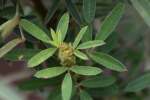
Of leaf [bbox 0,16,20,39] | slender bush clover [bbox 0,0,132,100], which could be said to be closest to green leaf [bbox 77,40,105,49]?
slender bush clover [bbox 0,0,132,100]

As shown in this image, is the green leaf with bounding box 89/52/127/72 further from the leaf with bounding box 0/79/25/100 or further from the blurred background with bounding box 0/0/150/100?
the leaf with bounding box 0/79/25/100

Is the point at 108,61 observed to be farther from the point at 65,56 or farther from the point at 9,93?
the point at 9,93

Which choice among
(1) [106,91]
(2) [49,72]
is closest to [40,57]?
(2) [49,72]

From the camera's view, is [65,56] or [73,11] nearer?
[65,56]

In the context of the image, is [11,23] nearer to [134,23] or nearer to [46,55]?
[46,55]

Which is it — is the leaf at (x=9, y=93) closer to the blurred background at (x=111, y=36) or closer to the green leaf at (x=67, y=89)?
the blurred background at (x=111, y=36)

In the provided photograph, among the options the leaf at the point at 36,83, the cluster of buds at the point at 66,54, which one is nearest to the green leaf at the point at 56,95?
the leaf at the point at 36,83

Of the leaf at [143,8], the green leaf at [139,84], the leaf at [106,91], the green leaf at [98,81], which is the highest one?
the leaf at [143,8]
